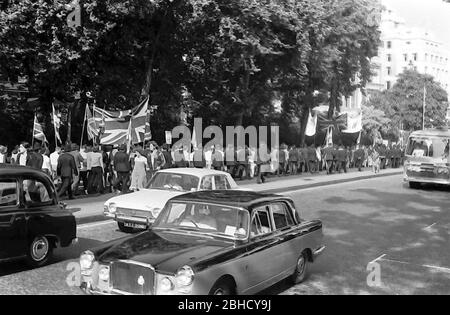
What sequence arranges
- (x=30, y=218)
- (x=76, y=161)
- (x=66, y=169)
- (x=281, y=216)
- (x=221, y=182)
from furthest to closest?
1. (x=76, y=161)
2. (x=66, y=169)
3. (x=221, y=182)
4. (x=30, y=218)
5. (x=281, y=216)

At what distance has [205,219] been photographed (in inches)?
279

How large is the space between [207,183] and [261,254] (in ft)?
17.7

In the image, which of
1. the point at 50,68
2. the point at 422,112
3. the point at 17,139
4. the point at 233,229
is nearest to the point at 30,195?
the point at 233,229

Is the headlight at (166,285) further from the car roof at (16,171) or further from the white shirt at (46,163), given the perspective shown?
the white shirt at (46,163)

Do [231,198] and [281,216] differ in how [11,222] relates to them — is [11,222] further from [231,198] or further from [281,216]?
[281,216]

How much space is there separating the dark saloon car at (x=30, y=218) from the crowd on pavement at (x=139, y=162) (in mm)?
6466

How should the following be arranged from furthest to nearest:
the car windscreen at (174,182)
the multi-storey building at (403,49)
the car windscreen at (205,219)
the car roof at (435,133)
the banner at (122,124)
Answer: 1. the multi-storey building at (403,49)
2. the car roof at (435,133)
3. the banner at (122,124)
4. the car windscreen at (174,182)
5. the car windscreen at (205,219)

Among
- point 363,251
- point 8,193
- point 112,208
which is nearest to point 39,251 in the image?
point 8,193

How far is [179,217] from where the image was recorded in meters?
7.28

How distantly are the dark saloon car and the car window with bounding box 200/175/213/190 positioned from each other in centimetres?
348

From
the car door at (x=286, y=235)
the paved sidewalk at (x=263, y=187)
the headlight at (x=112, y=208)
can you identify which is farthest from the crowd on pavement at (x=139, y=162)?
the car door at (x=286, y=235)

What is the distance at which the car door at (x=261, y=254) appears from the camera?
6658mm

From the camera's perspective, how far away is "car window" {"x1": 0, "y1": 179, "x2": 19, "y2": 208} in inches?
321
